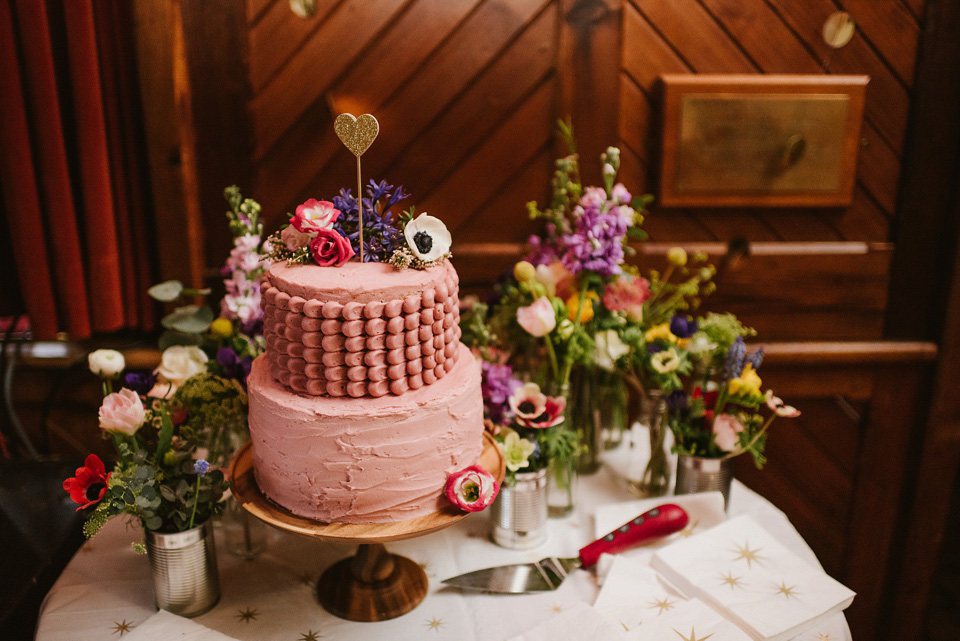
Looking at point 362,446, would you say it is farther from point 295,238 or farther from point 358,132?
point 358,132

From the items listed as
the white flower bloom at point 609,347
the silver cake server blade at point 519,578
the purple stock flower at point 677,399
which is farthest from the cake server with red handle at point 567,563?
the white flower bloom at point 609,347

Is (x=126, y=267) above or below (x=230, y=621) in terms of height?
above

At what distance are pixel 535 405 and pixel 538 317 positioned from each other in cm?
18

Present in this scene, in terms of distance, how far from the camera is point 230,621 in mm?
1348

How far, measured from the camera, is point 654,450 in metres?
1.72

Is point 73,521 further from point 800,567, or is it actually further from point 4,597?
point 800,567

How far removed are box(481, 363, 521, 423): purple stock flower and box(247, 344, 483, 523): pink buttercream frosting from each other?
253mm

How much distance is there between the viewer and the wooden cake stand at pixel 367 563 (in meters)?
1.22

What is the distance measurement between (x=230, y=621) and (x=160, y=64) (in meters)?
1.36

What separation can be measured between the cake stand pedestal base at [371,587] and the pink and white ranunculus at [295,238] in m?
0.56

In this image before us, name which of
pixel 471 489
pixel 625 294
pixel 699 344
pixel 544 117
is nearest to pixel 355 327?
pixel 471 489

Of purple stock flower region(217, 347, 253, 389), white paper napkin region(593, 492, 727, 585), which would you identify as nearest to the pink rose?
purple stock flower region(217, 347, 253, 389)

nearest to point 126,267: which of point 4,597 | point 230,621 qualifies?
point 4,597

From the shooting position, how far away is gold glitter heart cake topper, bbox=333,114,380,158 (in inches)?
50.0
